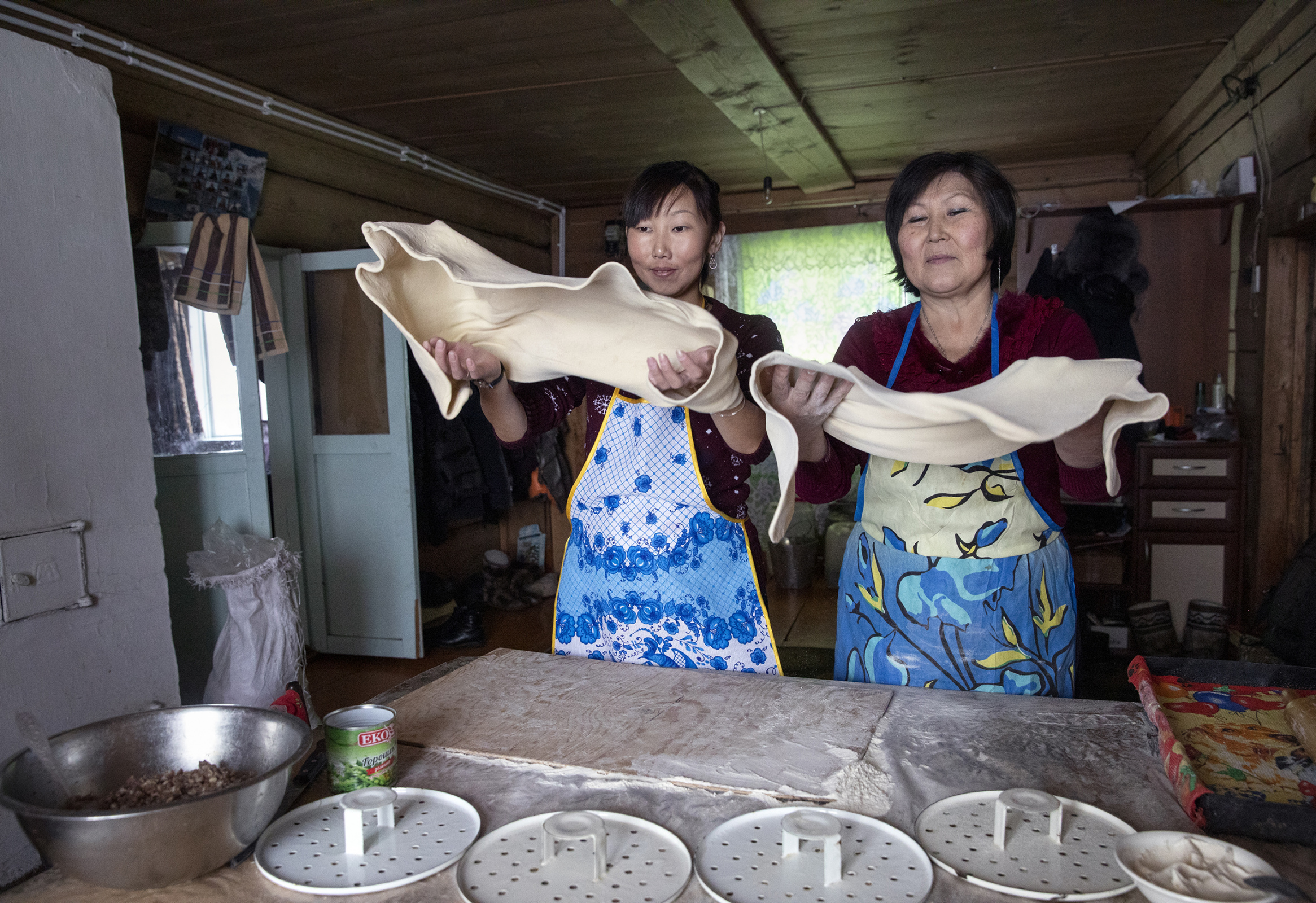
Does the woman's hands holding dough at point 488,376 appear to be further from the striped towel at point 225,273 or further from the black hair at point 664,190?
the striped towel at point 225,273

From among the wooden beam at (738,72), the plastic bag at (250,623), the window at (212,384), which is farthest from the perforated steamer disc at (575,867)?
the window at (212,384)

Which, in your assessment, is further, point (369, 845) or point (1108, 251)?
point (1108, 251)

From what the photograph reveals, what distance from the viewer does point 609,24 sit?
3137 mm

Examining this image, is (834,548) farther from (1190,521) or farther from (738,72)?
(738,72)

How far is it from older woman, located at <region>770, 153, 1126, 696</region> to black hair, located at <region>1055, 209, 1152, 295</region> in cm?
298

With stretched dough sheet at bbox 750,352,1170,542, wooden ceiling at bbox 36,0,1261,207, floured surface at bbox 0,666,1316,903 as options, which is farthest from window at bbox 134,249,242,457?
stretched dough sheet at bbox 750,352,1170,542

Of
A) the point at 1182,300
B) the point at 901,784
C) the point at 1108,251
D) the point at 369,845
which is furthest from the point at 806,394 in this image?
the point at 1182,300

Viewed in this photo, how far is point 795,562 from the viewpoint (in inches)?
198

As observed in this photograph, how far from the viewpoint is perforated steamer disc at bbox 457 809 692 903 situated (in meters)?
0.81

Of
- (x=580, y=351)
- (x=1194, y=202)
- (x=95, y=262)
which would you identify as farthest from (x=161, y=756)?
(x=1194, y=202)

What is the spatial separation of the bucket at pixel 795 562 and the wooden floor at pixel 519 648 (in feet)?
0.17

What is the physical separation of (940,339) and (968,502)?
31 centimetres

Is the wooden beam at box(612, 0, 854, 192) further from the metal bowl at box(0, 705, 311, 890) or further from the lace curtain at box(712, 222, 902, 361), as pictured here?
the metal bowl at box(0, 705, 311, 890)

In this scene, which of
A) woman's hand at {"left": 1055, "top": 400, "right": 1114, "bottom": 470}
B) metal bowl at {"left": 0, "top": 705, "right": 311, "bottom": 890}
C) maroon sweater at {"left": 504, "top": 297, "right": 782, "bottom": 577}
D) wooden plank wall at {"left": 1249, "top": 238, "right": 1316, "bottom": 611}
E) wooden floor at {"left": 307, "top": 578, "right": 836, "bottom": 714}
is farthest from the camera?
wooden floor at {"left": 307, "top": 578, "right": 836, "bottom": 714}
